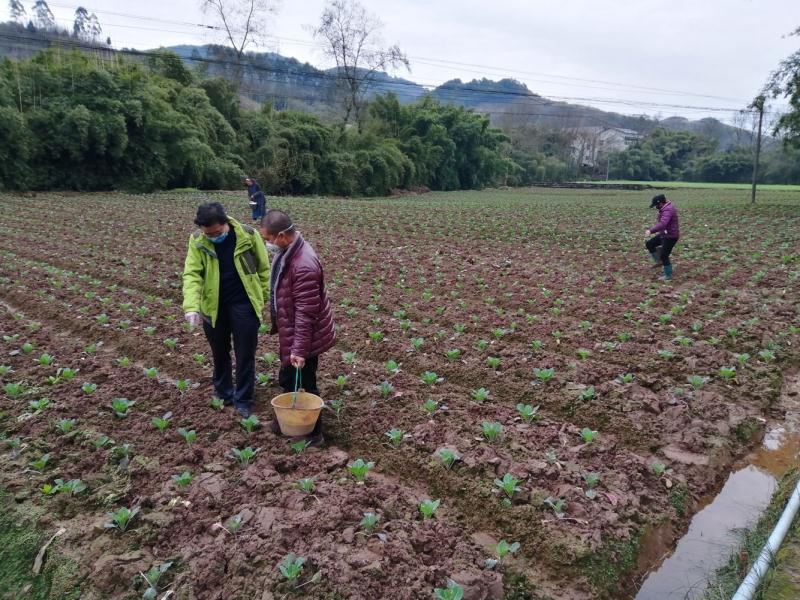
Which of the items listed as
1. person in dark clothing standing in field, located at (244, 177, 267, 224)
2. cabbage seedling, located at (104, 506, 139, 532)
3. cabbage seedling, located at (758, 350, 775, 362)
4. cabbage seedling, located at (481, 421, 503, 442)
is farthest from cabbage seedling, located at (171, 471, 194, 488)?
person in dark clothing standing in field, located at (244, 177, 267, 224)

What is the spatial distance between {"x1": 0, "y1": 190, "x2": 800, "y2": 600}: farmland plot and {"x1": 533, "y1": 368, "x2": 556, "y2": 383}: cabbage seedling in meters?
0.05

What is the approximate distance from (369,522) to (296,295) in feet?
5.64

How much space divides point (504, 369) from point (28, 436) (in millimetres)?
4422

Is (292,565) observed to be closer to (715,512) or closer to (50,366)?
(715,512)

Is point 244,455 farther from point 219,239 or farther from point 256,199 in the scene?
point 256,199

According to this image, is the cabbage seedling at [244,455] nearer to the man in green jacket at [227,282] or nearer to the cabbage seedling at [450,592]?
the man in green jacket at [227,282]

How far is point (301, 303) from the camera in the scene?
13.3 ft

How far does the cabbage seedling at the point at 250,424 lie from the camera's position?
4.40 meters

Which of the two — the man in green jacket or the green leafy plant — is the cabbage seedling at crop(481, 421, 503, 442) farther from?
the green leafy plant

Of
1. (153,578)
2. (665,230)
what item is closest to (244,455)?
(153,578)

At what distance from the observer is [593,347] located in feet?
21.5

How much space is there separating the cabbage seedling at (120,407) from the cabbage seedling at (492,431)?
10.2 feet

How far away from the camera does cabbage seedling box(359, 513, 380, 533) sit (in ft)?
10.6

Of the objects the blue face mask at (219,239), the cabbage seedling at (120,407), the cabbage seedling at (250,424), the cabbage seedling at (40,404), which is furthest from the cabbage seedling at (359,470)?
the cabbage seedling at (40,404)
